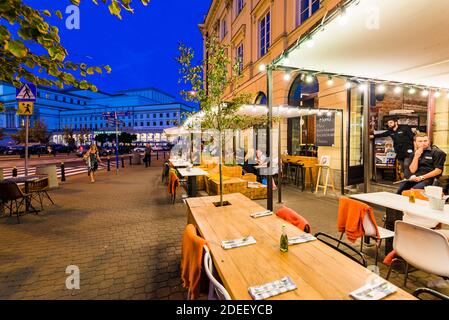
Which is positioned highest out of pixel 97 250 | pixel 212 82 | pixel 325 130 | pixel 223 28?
pixel 223 28

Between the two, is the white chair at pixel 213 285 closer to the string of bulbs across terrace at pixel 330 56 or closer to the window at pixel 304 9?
the string of bulbs across terrace at pixel 330 56

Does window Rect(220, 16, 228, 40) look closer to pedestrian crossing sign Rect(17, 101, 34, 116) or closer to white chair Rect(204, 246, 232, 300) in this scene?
pedestrian crossing sign Rect(17, 101, 34, 116)

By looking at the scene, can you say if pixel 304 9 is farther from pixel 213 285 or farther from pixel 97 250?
pixel 213 285

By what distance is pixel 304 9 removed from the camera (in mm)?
11336

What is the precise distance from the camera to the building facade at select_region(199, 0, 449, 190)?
7.93 meters

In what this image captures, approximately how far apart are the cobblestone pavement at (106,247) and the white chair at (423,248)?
826mm

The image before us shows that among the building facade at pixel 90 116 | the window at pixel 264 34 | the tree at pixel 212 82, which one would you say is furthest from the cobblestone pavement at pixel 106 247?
the building facade at pixel 90 116

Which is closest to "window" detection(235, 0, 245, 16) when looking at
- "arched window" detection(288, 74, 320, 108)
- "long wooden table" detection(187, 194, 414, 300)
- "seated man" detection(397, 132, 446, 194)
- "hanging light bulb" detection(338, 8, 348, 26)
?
"arched window" detection(288, 74, 320, 108)

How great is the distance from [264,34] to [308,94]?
5992mm

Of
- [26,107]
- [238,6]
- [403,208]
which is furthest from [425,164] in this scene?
[238,6]

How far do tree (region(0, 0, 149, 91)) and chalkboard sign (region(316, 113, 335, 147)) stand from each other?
866cm

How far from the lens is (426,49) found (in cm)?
464

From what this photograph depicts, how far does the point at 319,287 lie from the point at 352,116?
8.64m

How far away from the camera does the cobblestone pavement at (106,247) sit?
3.29m
